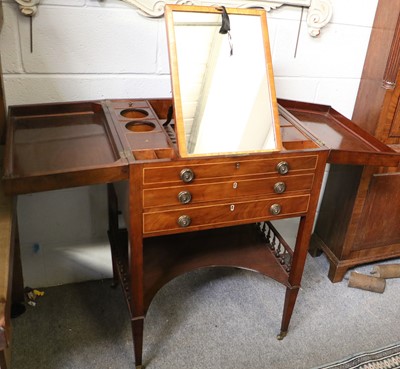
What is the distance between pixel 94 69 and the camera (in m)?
1.53

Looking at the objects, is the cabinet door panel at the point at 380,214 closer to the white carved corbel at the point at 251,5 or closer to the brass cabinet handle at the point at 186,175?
the white carved corbel at the point at 251,5

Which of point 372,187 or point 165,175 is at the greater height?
point 165,175

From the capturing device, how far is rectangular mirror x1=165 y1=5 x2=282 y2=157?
3.95 feet

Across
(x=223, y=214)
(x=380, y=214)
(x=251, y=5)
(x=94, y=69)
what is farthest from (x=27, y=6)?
(x=380, y=214)

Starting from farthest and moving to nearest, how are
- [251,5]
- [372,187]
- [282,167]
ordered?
[372,187]
[251,5]
[282,167]

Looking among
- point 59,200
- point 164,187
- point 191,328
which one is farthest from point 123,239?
point 164,187

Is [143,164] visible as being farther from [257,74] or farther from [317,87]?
[317,87]

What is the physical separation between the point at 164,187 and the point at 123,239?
554 mm

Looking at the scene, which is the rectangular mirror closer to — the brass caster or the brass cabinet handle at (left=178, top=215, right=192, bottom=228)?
the brass cabinet handle at (left=178, top=215, right=192, bottom=228)

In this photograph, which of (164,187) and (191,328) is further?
(191,328)

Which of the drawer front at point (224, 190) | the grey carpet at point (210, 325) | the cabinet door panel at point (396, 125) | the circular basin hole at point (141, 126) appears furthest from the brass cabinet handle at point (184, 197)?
the cabinet door panel at point (396, 125)

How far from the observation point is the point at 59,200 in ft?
5.57

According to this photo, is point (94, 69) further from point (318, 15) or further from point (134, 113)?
point (318, 15)

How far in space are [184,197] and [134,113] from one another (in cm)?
39
